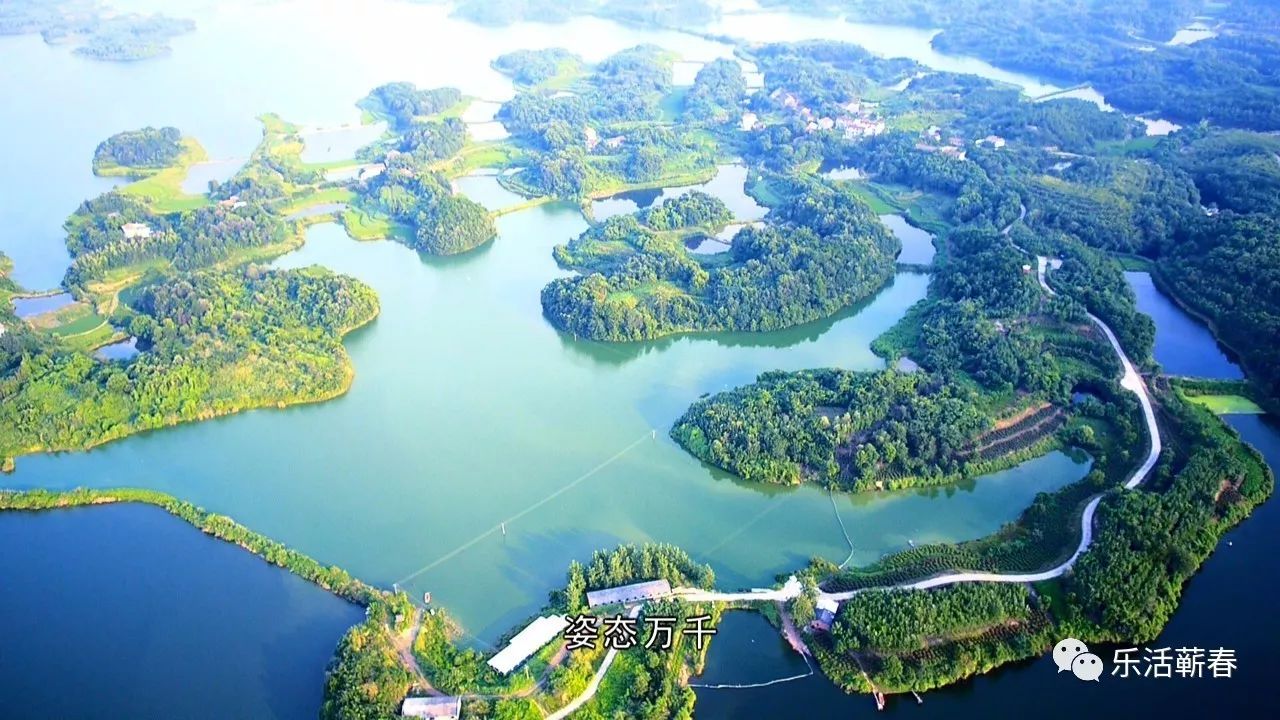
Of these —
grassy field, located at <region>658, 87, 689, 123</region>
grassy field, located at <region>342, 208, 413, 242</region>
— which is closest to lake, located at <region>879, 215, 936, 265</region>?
grassy field, located at <region>658, 87, 689, 123</region>

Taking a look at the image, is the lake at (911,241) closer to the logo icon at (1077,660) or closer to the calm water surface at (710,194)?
the calm water surface at (710,194)

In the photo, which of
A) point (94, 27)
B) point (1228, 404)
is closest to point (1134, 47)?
point (1228, 404)

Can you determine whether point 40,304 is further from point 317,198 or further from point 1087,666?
point 1087,666

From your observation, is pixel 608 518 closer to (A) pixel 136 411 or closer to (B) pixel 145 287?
(A) pixel 136 411

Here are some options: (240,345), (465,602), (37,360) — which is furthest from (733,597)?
(37,360)

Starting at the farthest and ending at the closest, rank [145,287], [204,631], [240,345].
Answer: [145,287], [240,345], [204,631]

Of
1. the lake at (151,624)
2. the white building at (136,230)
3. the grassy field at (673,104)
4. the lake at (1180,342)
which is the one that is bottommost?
the lake at (151,624)

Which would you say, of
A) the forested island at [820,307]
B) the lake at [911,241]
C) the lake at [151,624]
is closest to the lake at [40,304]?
the forested island at [820,307]
